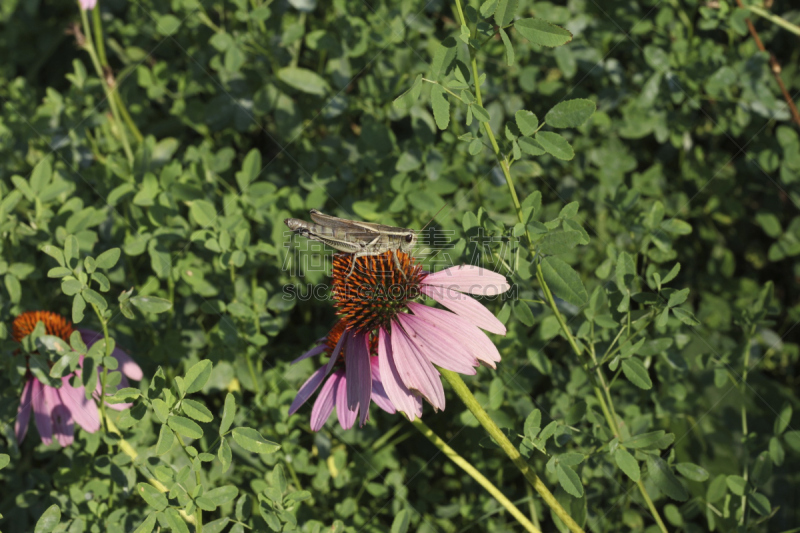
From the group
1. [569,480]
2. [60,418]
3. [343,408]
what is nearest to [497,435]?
[569,480]

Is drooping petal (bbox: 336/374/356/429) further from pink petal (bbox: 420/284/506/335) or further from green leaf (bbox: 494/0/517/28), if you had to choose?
green leaf (bbox: 494/0/517/28)

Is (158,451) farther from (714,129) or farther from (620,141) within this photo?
(714,129)

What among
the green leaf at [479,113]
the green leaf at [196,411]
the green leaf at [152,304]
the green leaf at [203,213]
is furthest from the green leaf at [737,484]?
the green leaf at [203,213]

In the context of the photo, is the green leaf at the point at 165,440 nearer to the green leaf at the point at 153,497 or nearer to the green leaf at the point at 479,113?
the green leaf at the point at 153,497

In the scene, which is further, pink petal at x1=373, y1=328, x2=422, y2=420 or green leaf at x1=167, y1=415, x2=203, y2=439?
pink petal at x1=373, y1=328, x2=422, y2=420

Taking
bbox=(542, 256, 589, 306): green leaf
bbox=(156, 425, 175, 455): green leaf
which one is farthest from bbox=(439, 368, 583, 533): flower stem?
bbox=(156, 425, 175, 455): green leaf

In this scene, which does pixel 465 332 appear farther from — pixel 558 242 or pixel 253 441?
pixel 253 441

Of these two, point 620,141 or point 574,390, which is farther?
point 620,141

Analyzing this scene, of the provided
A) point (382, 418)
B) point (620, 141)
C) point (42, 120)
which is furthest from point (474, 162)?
point (42, 120)
